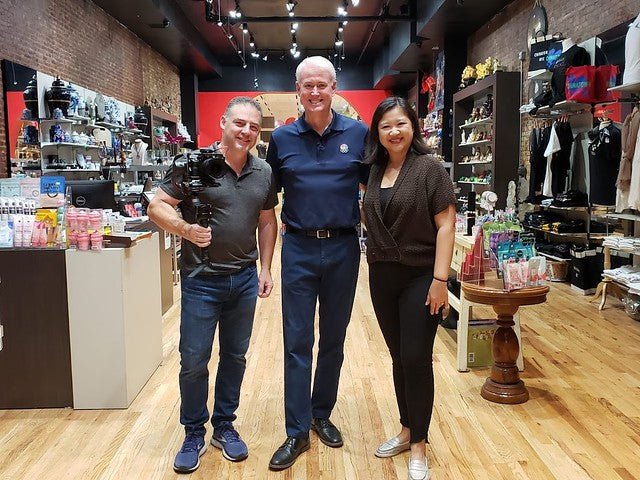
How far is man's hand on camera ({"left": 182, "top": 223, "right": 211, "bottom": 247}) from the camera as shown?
7.48ft

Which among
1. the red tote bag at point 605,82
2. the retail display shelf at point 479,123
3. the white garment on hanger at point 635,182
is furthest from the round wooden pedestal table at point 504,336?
the retail display shelf at point 479,123

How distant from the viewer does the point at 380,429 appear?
298cm

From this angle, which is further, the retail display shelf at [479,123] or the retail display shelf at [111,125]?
the retail display shelf at [479,123]

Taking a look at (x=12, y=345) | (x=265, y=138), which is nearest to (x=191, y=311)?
(x=12, y=345)

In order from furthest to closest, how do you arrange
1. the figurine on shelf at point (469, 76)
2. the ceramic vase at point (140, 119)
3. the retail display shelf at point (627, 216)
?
the ceramic vase at point (140, 119) < the figurine on shelf at point (469, 76) < the retail display shelf at point (627, 216)

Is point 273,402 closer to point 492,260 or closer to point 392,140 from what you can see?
point 492,260

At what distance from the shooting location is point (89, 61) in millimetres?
8898

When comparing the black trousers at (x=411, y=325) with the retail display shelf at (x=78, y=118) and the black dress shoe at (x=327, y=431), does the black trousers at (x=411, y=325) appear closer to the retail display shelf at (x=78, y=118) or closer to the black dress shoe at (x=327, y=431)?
the black dress shoe at (x=327, y=431)

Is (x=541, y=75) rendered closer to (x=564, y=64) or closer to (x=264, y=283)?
(x=564, y=64)

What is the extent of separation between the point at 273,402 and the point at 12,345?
4.66 ft

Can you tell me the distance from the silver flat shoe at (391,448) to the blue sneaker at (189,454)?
2.58ft

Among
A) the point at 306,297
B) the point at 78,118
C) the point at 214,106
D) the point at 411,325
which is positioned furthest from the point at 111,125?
the point at 214,106

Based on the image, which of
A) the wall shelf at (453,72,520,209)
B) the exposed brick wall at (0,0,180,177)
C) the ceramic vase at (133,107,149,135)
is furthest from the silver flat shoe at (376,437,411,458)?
the ceramic vase at (133,107,149,135)

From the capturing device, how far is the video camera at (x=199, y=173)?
2.34 m
